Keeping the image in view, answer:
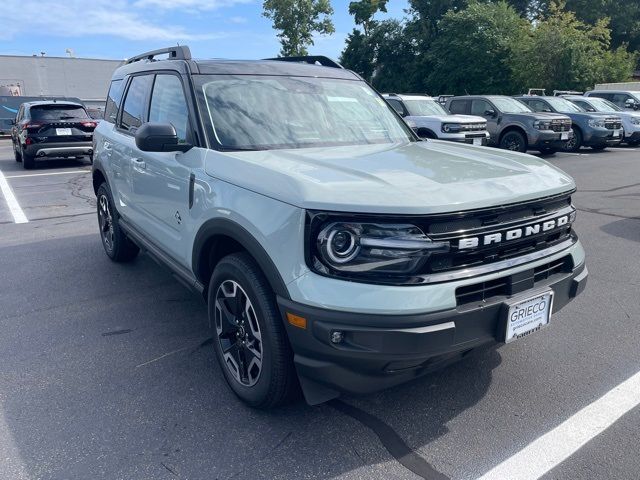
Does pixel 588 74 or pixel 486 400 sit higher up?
pixel 588 74

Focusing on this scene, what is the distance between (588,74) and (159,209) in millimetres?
31571

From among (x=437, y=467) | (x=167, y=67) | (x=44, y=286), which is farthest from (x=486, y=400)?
(x=44, y=286)

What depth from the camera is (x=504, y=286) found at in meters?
2.59

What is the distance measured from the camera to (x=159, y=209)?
12.7ft

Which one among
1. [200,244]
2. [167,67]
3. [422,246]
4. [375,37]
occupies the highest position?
[375,37]

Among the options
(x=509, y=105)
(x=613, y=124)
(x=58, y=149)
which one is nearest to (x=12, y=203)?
(x=58, y=149)

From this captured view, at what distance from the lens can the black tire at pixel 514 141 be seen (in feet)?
47.5

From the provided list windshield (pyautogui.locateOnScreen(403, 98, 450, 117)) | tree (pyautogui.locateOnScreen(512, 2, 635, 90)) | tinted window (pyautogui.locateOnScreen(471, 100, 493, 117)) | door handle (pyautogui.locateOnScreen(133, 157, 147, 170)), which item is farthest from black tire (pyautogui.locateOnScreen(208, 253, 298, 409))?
tree (pyautogui.locateOnScreen(512, 2, 635, 90))

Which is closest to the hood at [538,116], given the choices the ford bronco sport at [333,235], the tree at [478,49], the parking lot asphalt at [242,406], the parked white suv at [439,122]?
the parked white suv at [439,122]

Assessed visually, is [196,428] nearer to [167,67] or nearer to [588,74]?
[167,67]

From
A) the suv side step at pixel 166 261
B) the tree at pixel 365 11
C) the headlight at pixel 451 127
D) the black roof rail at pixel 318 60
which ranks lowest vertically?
the suv side step at pixel 166 261

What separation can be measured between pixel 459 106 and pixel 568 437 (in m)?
14.4

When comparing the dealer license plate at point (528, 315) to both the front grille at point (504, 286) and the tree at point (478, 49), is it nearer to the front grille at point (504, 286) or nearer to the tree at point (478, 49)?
the front grille at point (504, 286)

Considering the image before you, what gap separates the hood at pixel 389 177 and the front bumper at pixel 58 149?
1250 centimetres
